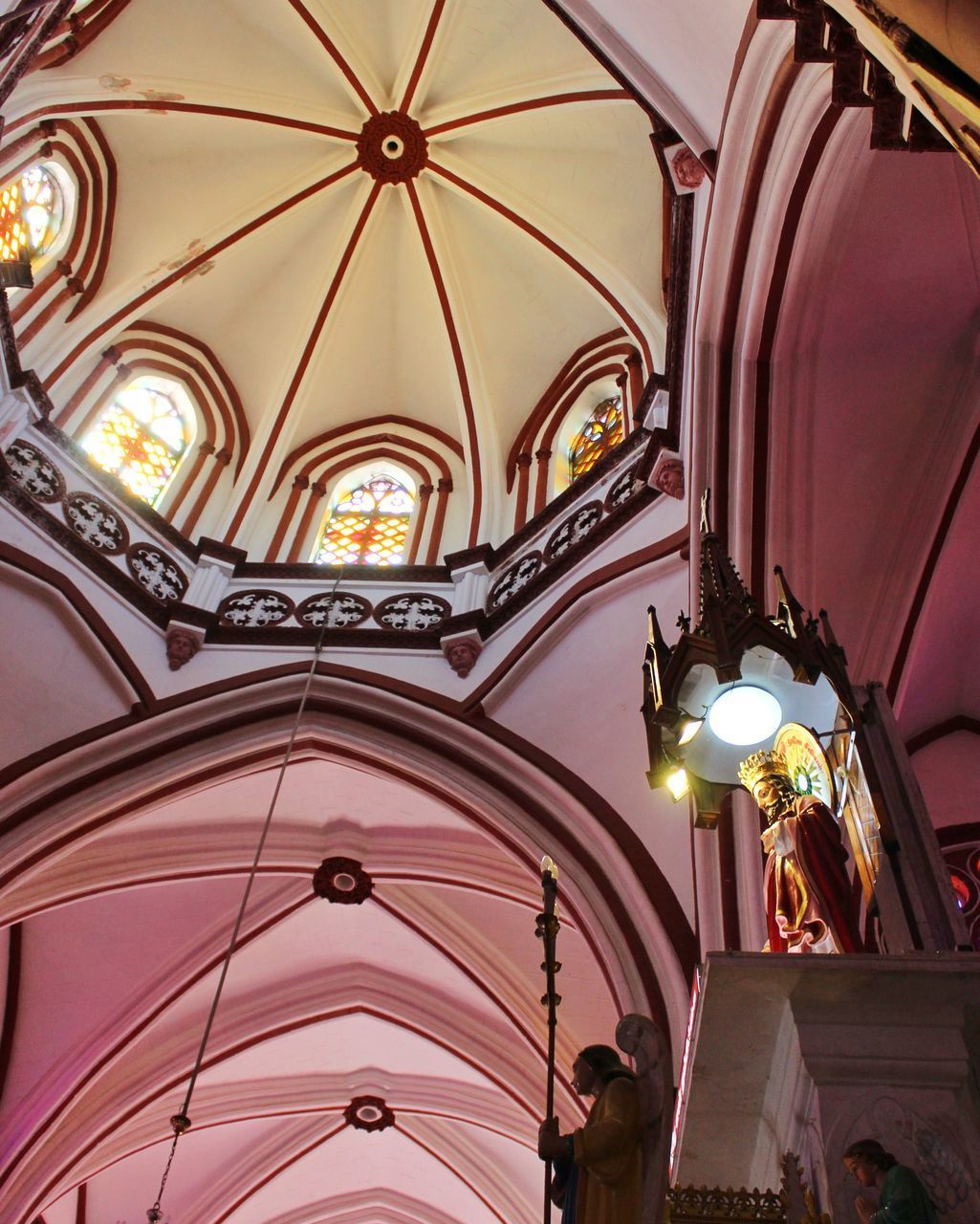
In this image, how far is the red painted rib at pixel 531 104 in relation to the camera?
41.3 ft

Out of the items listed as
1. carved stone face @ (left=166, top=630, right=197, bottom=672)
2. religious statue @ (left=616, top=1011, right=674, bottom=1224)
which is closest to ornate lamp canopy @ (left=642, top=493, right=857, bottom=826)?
religious statue @ (left=616, top=1011, right=674, bottom=1224)

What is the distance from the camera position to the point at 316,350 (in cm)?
1423

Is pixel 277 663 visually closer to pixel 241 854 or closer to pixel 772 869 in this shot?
pixel 241 854

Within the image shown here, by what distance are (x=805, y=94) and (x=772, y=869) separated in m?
4.84

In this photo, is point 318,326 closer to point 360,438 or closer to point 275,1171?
point 360,438

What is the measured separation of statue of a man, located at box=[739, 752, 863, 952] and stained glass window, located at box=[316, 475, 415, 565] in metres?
8.38

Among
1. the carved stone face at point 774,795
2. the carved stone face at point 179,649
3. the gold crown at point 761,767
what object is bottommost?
the carved stone face at point 774,795

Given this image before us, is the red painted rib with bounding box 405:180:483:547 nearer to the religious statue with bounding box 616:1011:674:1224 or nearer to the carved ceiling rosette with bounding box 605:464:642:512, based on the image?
the carved ceiling rosette with bounding box 605:464:642:512

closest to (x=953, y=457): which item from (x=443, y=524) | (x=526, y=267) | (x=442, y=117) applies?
(x=443, y=524)

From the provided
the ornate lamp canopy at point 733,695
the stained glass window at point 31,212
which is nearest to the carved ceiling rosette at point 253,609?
the stained glass window at point 31,212

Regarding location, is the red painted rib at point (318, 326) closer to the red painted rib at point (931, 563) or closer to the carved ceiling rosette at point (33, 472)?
the carved ceiling rosette at point (33, 472)

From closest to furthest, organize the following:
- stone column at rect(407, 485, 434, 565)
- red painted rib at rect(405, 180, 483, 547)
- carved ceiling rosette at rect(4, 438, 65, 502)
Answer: carved ceiling rosette at rect(4, 438, 65, 502) → stone column at rect(407, 485, 434, 565) → red painted rib at rect(405, 180, 483, 547)

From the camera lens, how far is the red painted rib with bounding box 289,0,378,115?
13.3 metres

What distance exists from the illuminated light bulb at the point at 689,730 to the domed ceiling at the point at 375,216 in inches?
305
